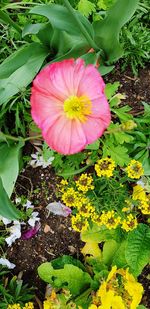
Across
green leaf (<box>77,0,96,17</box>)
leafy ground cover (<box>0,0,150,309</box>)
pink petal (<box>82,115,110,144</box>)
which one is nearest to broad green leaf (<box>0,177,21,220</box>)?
leafy ground cover (<box>0,0,150,309</box>)

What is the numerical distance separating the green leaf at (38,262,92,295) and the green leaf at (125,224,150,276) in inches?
7.3

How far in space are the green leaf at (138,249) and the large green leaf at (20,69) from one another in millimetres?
662

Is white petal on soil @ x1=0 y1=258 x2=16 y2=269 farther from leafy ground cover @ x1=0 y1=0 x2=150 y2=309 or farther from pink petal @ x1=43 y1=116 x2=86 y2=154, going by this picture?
pink petal @ x1=43 y1=116 x2=86 y2=154

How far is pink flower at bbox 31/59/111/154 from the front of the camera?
1.37 metres

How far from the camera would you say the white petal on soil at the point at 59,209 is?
80.5 inches

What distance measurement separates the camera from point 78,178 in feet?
6.62

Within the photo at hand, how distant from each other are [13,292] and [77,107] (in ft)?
3.15

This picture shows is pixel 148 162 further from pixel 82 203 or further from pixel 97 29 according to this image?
pixel 97 29

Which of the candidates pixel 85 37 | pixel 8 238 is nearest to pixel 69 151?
pixel 85 37

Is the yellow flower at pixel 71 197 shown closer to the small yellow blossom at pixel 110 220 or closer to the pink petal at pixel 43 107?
the small yellow blossom at pixel 110 220

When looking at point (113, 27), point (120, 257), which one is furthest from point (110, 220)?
point (113, 27)

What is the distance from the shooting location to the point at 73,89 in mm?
1390

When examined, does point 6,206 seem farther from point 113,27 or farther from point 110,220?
point 113,27

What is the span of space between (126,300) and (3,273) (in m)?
Answer: 0.52
